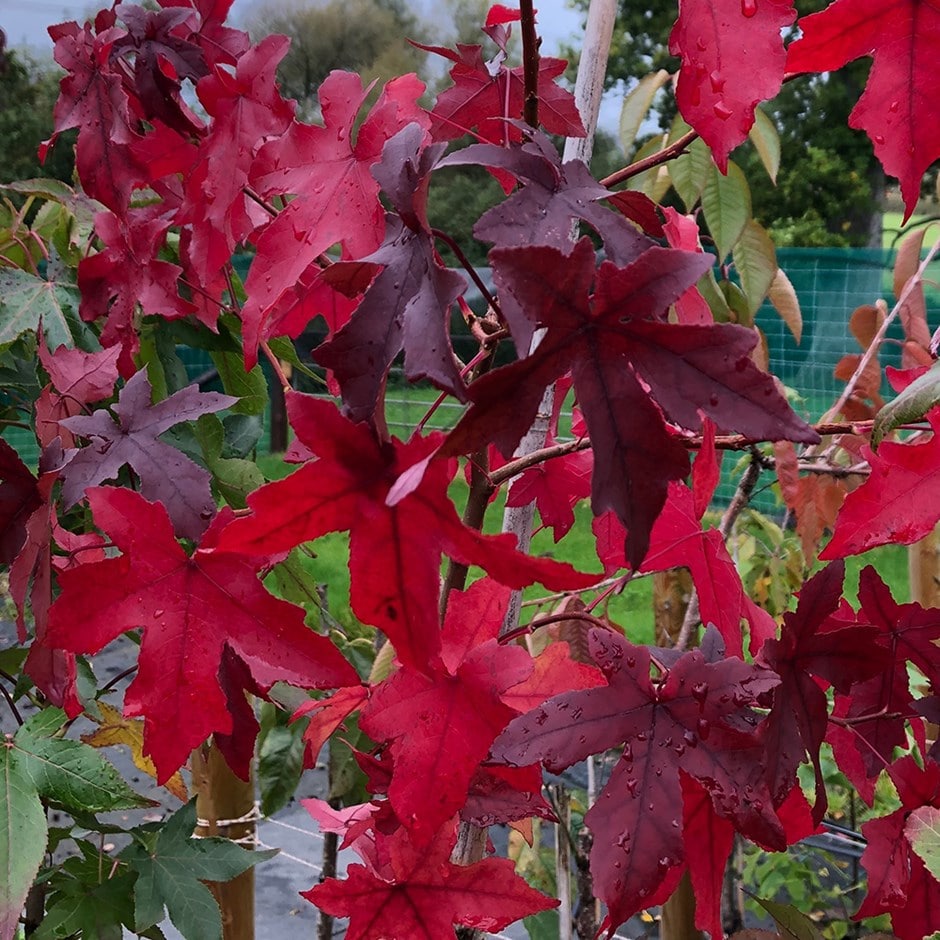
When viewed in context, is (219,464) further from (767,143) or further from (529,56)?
(767,143)

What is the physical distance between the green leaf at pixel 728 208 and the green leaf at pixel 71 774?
26.2 inches

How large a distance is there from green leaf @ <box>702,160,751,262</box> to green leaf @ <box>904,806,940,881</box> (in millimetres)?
550

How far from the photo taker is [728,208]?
2.88 feet

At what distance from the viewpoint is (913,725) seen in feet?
1.85

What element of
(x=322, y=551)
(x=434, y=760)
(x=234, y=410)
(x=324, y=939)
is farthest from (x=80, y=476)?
(x=322, y=551)

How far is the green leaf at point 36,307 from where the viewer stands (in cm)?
74

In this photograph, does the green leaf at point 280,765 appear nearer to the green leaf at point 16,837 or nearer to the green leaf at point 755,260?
the green leaf at point 16,837

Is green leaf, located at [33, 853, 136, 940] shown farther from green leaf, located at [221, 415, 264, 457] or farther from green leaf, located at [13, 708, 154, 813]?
green leaf, located at [221, 415, 264, 457]

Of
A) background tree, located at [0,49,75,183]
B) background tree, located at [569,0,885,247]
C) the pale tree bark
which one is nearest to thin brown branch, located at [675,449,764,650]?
the pale tree bark

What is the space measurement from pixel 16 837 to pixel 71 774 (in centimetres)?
5

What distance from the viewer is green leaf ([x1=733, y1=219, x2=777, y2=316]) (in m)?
0.96

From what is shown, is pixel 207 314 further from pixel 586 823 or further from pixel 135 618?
pixel 586 823

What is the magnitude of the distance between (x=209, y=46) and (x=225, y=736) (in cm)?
36

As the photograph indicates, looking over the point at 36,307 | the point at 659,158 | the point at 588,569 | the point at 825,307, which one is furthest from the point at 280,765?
the point at 825,307
